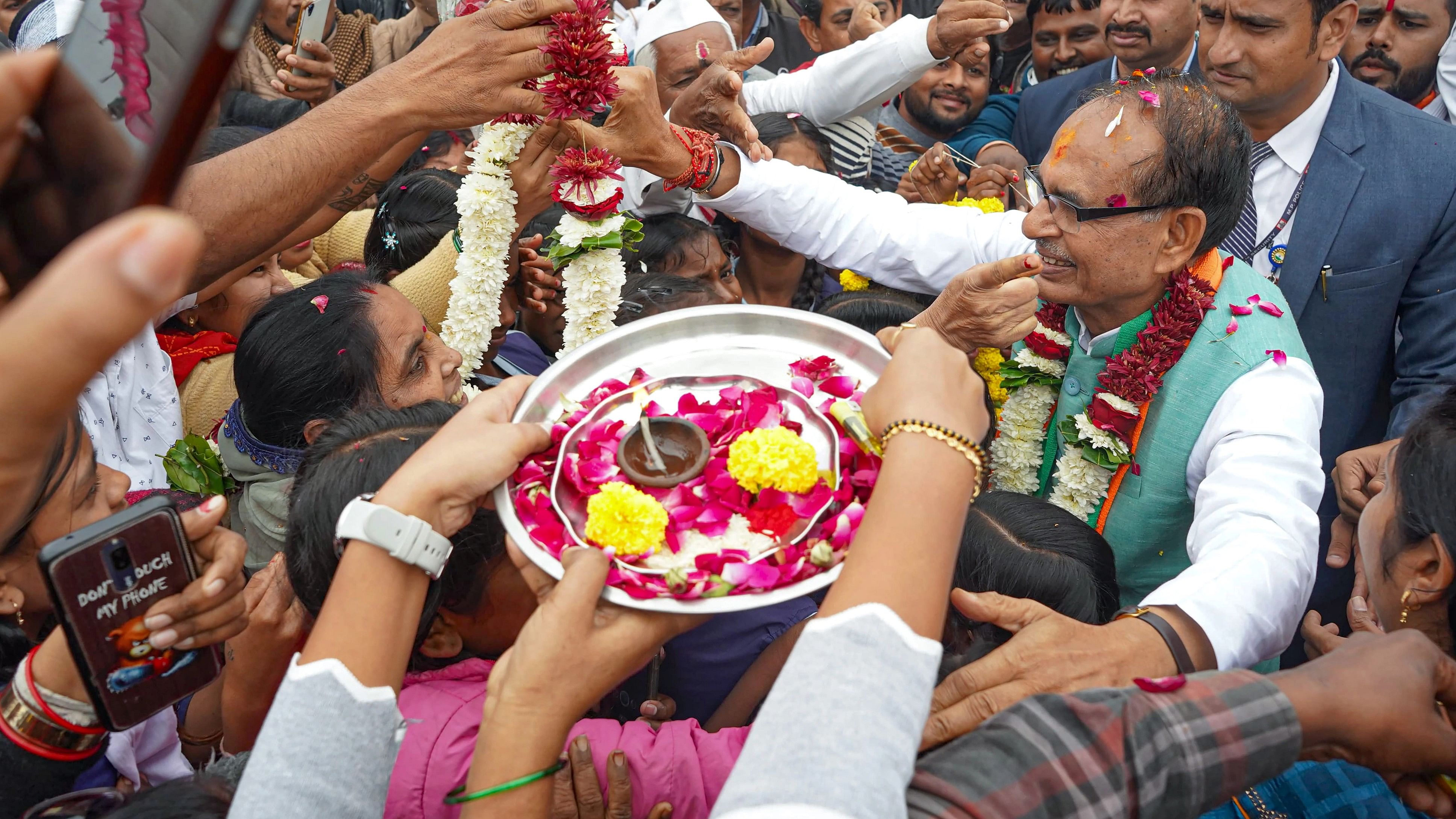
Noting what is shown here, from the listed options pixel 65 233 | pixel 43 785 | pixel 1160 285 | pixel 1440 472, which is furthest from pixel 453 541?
pixel 1160 285

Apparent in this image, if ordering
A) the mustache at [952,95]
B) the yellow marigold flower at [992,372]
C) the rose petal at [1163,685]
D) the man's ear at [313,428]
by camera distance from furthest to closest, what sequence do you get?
the mustache at [952,95]
the yellow marigold flower at [992,372]
the man's ear at [313,428]
the rose petal at [1163,685]

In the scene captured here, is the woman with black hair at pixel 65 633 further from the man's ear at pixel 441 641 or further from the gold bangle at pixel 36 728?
the man's ear at pixel 441 641

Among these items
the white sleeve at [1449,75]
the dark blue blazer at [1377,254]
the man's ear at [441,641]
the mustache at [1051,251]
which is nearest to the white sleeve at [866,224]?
the mustache at [1051,251]

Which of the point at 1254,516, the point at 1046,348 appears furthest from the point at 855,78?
the point at 1254,516

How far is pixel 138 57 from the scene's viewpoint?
3.33 ft

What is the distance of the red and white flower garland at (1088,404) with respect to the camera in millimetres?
2916

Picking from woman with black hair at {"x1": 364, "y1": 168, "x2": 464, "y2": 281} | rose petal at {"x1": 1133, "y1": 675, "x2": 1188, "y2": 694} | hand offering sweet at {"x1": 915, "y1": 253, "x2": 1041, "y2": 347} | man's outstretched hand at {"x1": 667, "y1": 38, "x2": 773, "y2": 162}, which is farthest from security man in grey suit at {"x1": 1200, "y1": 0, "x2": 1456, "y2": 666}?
woman with black hair at {"x1": 364, "y1": 168, "x2": 464, "y2": 281}

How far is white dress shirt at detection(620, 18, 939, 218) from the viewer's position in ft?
15.1

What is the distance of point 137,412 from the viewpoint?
3189 mm

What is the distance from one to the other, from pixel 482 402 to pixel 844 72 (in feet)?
13.1

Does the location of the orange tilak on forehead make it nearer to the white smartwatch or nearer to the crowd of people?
the crowd of people

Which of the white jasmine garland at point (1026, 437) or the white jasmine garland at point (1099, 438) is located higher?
the white jasmine garland at point (1099, 438)

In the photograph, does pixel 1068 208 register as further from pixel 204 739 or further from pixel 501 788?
pixel 204 739

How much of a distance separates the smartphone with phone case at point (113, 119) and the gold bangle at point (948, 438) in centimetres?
104
